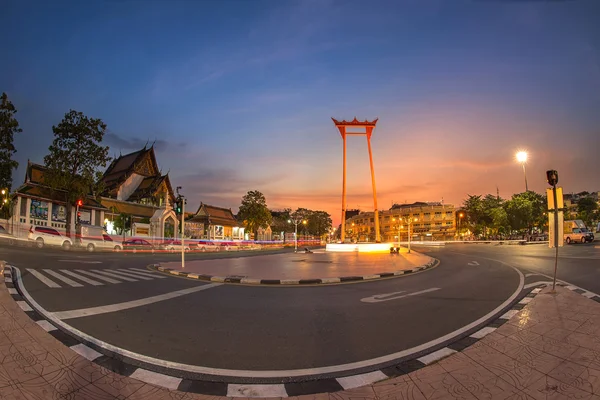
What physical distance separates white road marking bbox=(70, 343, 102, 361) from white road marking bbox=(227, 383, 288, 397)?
1.90 m

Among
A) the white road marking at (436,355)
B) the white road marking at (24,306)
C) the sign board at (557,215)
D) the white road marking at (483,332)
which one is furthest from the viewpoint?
A: the sign board at (557,215)

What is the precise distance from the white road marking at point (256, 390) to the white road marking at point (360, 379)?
1.99ft

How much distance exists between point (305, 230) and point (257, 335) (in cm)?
9208

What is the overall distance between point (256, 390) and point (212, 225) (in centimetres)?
5380

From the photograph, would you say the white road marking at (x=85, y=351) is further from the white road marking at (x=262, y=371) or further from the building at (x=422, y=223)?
the building at (x=422, y=223)

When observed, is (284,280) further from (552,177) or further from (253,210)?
(253,210)

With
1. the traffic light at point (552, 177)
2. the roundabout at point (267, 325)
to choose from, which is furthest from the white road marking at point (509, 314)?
the traffic light at point (552, 177)

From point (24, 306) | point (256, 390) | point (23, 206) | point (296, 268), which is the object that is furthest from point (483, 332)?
point (23, 206)

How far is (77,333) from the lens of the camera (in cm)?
424

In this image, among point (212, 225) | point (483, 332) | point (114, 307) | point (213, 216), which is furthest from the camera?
point (213, 216)

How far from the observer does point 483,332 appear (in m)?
4.36

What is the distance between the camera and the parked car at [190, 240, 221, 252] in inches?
1564

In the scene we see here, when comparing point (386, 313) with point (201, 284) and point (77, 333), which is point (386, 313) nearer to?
point (77, 333)

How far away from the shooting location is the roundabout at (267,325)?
10.9 ft
